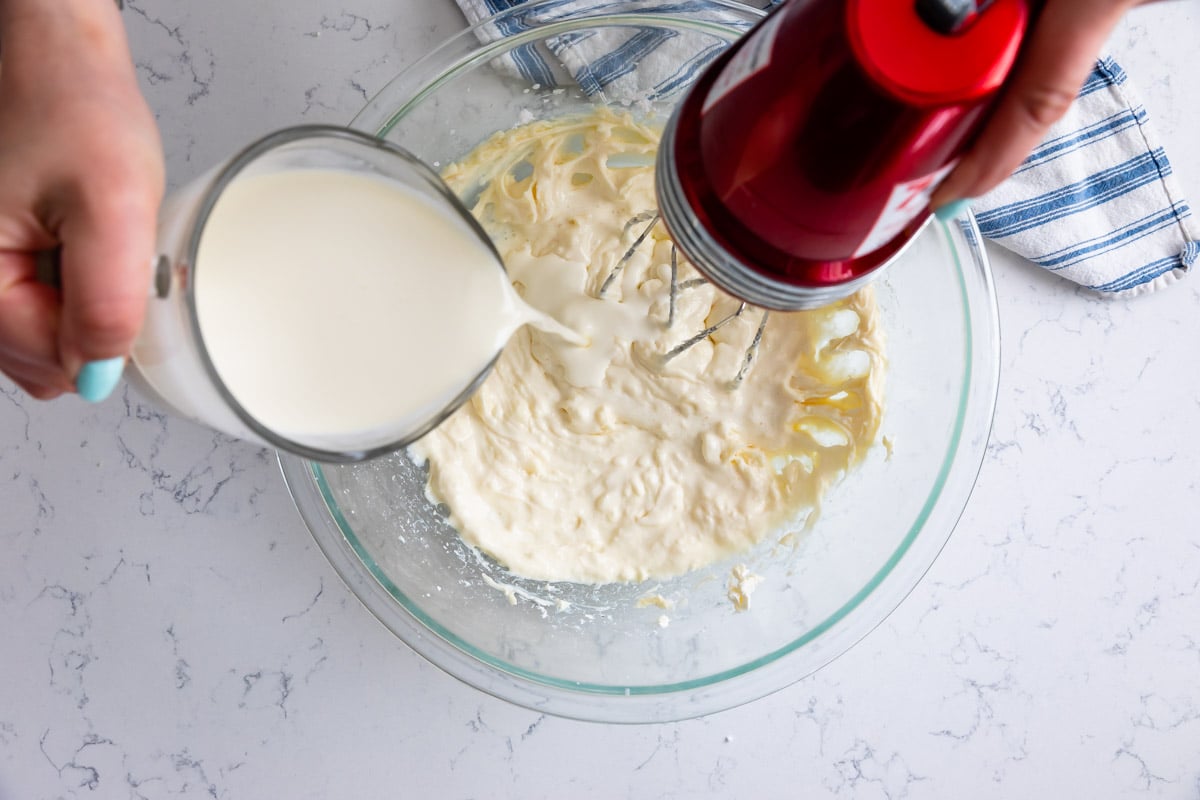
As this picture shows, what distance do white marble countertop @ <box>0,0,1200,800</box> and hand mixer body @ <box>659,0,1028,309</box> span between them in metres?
0.61

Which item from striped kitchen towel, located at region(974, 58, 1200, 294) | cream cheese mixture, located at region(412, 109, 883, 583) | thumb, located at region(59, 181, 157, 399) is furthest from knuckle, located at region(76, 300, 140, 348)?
striped kitchen towel, located at region(974, 58, 1200, 294)

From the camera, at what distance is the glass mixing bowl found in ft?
3.48

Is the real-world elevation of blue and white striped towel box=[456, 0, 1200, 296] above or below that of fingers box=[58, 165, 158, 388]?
below

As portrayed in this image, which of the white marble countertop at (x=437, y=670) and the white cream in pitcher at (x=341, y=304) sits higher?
the white cream in pitcher at (x=341, y=304)

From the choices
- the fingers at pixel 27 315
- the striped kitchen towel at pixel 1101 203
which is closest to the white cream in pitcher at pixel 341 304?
the fingers at pixel 27 315

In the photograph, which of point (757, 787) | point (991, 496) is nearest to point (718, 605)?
point (757, 787)

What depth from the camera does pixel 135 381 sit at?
2.66 feet

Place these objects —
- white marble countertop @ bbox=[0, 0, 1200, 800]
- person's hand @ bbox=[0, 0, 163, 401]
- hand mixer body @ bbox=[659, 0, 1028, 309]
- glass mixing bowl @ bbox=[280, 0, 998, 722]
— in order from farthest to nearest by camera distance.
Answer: white marble countertop @ bbox=[0, 0, 1200, 800]
glass mixing bowl @ bbox=[280, 0, 998, 722]
person's hand @ bbox=[0, 0, 163, 401]
hand mixer body @ bbox=[659, 0, 1028, 309]

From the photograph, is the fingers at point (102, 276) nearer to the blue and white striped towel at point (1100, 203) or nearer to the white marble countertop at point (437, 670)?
the white marble countertop at point (437, 670)

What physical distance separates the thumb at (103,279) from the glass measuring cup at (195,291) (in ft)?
0.09

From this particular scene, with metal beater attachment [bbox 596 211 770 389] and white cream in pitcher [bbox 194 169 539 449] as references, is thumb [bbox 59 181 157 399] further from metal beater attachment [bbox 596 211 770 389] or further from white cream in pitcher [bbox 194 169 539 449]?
metal beater attachment [bbox 596 211 770 389]

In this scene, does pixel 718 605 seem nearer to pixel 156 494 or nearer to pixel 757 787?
pixel 757 787

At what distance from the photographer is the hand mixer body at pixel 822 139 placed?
1.88ft

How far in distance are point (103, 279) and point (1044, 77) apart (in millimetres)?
716
